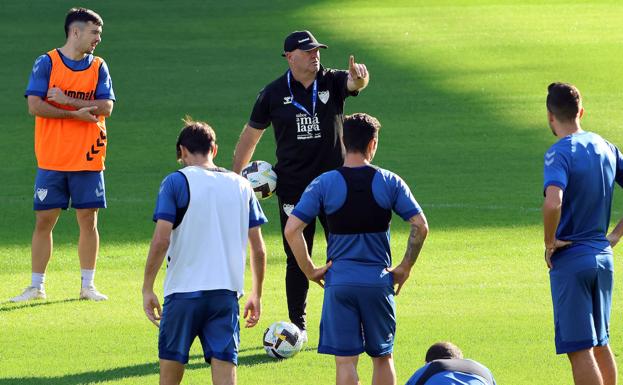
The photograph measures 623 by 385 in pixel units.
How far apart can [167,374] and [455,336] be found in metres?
3.22

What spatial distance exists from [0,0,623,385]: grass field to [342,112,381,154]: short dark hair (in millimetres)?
→ 2061

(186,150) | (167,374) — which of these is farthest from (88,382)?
(186,150)

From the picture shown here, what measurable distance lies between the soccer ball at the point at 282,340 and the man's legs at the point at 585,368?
2478 mm

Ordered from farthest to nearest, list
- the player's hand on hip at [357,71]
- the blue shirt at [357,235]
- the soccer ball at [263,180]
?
the soccer ball at [263,180], the player's hand on hip at [357,71], the blue shirt at [357,235]

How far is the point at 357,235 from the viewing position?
722 cm

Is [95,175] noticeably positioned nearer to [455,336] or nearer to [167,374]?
[455,336]

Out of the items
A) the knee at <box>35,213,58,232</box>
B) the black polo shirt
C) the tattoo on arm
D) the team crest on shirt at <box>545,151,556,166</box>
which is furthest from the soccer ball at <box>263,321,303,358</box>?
the knee at <box>35,213,58,232</box>

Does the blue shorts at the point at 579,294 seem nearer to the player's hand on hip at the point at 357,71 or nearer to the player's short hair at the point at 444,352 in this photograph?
the player's short hair at the point at 444,352

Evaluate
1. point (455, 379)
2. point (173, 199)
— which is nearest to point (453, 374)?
point (455, 379)

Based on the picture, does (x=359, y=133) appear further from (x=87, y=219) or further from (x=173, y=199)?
(x=87, y=219)

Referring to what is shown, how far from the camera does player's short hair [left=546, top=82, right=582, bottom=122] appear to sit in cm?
726

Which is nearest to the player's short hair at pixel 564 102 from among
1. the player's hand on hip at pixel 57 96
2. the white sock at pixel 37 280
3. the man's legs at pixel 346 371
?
the man's legs at pixel 346 371

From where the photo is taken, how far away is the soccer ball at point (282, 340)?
9094mm

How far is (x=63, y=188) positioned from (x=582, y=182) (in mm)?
5377
